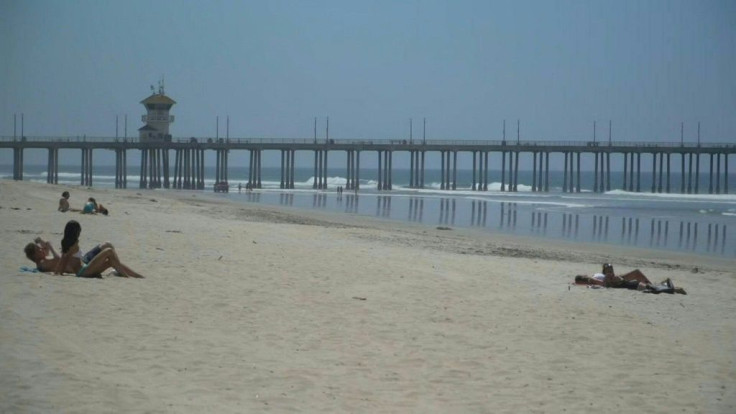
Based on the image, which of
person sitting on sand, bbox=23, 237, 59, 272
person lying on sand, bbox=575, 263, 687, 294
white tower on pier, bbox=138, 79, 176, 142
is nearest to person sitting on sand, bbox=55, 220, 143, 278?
person sitting on sand, bbox=23, 237, 59, 272

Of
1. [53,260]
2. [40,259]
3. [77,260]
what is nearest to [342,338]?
[77,260]

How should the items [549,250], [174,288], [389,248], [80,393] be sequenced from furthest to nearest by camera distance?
[549,250] → [389,248] → [174,288] → [80,393]

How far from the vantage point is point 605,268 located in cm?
1231

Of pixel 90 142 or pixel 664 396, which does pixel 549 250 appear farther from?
pixel 90 142

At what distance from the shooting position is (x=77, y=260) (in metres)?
9.99

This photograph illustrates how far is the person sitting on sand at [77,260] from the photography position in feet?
32.4

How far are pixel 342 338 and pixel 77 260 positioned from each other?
A: 356 centimetres

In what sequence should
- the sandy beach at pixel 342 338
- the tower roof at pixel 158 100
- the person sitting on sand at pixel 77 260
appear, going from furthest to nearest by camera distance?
the tower roof at pixel 158 100
the person sitting on sand at pixel 77 260
the sandy beach at pixel 342 338

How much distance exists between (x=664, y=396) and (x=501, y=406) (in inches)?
52.6

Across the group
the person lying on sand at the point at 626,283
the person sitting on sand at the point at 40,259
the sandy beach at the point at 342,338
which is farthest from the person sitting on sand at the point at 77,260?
the person lying on sand at the point at 626,283

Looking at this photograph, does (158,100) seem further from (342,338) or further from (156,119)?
(342,338)

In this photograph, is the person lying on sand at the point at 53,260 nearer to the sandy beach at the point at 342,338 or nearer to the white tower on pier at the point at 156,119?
the sandy beach at the point at 342,338

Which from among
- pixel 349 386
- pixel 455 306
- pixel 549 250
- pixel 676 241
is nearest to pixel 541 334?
pixel 455 306

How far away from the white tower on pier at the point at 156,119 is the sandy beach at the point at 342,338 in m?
52.8
